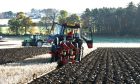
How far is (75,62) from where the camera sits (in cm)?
2219

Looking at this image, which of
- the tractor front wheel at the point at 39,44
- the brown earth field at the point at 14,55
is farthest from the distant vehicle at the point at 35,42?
the brown earth field at the point at 14,55

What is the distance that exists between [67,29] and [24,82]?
9668mm

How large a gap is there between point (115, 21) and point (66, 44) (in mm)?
78628

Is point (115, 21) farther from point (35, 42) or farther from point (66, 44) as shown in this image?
point (66, 44)

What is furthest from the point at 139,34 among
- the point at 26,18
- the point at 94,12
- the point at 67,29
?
the point at 67,29

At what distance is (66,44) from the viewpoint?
21.8m

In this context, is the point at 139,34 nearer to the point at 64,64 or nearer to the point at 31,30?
the point at 31,30

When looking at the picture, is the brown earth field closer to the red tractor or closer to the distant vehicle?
the red tractor

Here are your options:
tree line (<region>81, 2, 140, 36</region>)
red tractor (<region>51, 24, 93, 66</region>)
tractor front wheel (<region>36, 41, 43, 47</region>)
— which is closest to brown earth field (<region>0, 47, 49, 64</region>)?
red tractor (<region>51, 24, 93, 66</region>)

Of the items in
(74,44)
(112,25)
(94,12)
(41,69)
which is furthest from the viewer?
(94,12)

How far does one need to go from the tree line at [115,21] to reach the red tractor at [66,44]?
6863 cm

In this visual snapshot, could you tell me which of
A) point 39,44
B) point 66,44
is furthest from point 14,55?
point 39,44

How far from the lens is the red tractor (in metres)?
21.2

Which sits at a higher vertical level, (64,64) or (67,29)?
(67,29)
